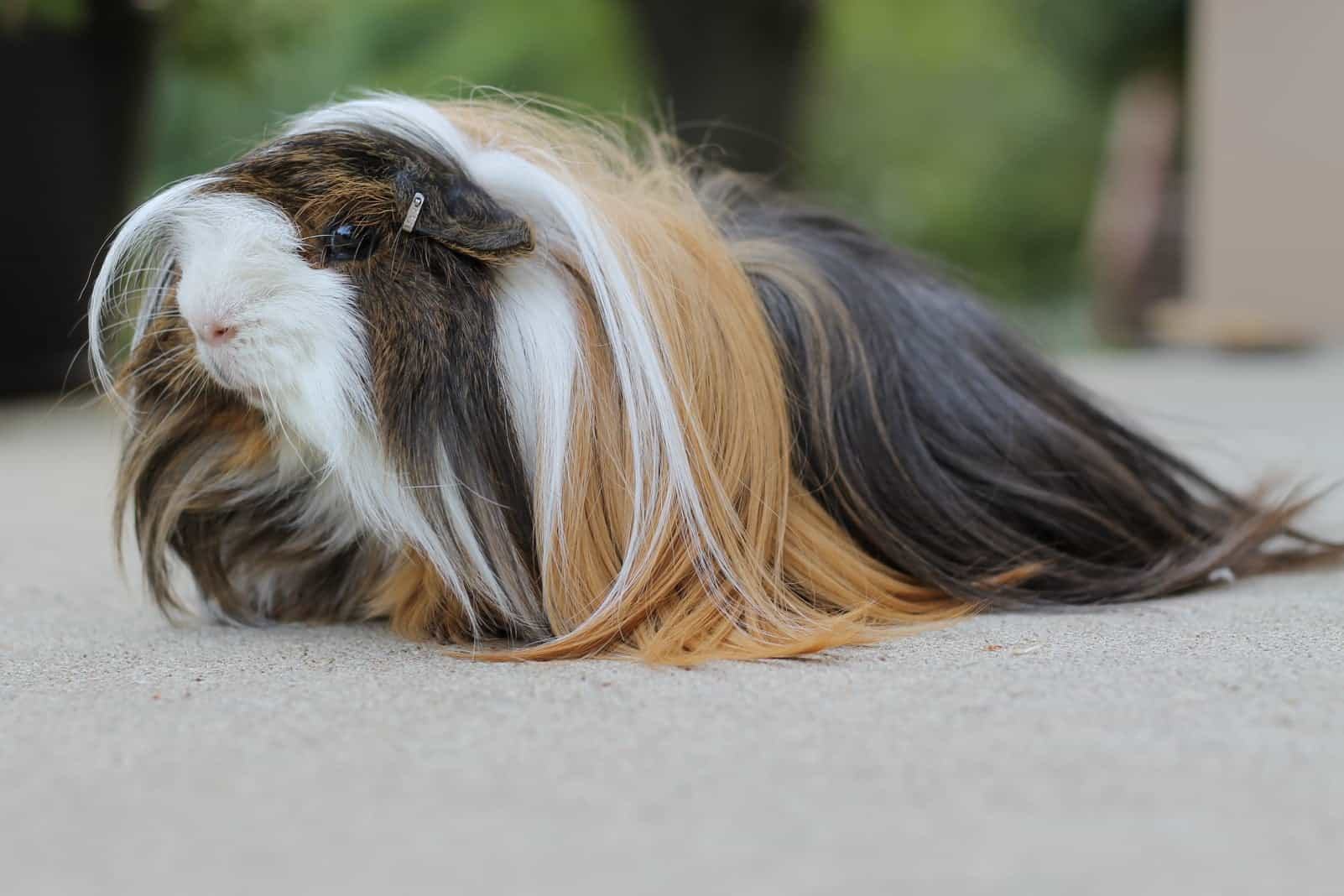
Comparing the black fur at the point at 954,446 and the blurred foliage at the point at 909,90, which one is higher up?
the blurred foliage at the point at 909,90

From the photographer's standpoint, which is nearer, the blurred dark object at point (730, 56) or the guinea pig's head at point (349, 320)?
the guinea pig's head at point (349, 320)

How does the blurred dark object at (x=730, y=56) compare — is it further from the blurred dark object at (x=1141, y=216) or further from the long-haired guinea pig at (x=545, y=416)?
the long-haired guinea pig at (x=545, y=416)

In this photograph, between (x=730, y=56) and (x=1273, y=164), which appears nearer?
(x=730, y=56)

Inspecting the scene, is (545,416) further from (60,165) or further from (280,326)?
(60,165)

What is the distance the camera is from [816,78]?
5.99 m

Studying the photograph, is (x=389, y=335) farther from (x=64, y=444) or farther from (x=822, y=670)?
(x=64, y=444)

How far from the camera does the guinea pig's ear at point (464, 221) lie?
124 centimetres

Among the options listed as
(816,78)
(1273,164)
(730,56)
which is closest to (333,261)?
(730,56)

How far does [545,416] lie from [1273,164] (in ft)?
16.8

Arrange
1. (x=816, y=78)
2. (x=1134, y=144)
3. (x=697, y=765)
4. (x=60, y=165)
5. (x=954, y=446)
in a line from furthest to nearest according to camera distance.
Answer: (x=1134, y=144), (x=816, y=78), (x=60, y=165), (x=954, y=446), (x=697, y=765)

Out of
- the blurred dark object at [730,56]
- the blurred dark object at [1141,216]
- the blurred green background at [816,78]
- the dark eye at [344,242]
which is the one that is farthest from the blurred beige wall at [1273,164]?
the dark eye at [344,242]

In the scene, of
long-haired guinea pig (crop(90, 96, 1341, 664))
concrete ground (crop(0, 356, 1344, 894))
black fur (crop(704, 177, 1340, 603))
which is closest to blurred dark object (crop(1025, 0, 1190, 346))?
black fur (crop(704, 177, 1340, 603))

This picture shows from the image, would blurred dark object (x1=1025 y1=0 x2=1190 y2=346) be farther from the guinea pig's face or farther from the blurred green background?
the guinea pig's face

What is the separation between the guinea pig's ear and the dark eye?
5 cm
